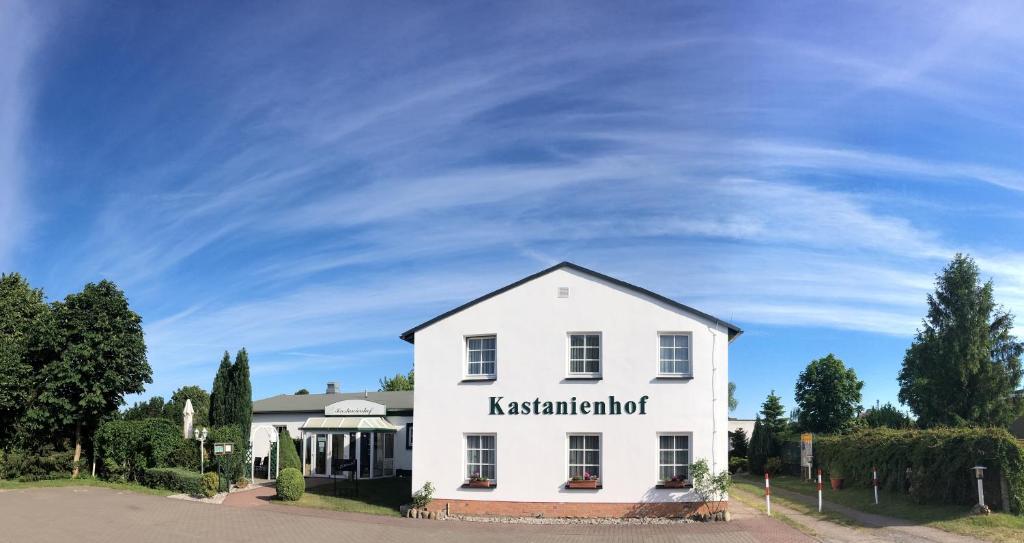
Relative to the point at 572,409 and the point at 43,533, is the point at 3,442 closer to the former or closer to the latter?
the point at 43,533

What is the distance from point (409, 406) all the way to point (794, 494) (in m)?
15.6

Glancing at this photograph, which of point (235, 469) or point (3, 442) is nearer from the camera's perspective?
point (235, 469)

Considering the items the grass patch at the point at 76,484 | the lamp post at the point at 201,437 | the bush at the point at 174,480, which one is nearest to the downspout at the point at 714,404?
the bush at the point at 174,480

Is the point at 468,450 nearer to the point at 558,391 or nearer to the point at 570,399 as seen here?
the point at 558,391

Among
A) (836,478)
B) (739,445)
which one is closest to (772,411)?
(739,445)

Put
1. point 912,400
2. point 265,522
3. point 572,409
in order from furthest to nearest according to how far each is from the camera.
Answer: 1. point 912,400
2. point 572,409
3. point 265,522

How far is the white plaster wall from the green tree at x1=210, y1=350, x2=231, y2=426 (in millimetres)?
10568

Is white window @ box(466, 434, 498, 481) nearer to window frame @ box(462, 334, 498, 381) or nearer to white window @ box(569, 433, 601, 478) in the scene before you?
window frame @ box(462, 334, 498, 381)

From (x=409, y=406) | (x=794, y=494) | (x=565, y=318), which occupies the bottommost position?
(x=794, y=494)

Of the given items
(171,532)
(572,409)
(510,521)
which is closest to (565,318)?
(572,409)

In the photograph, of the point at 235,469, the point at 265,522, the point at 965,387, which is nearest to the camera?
the point at 265,522

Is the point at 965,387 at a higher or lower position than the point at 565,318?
lower

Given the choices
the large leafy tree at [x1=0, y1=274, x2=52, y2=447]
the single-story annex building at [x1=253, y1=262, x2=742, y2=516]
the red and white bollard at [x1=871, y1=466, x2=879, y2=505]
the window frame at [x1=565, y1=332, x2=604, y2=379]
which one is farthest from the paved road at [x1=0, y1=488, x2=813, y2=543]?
the large leafy tree at [x1=0, y1=274, x2=52, y2=447]

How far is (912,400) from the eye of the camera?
49.8m
